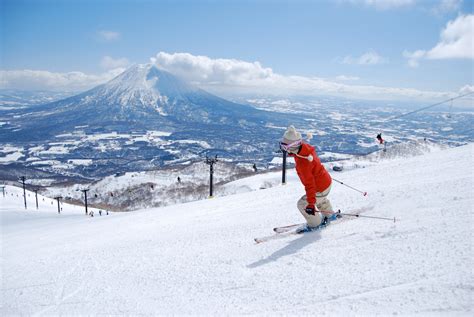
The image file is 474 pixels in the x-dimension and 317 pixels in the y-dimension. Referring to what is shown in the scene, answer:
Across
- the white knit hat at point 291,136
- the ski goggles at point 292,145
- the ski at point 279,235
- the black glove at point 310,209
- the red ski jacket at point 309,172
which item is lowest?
the ski at point 279,235

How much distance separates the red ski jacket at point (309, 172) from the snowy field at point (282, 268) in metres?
0.79

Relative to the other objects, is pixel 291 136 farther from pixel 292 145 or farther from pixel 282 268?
pixel 282 268

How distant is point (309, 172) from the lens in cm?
571

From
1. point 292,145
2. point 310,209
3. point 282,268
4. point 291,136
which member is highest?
point 291,136

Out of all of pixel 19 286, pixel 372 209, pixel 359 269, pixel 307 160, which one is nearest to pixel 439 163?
pixel 372 209

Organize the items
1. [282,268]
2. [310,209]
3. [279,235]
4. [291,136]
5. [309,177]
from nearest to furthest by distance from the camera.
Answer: [282,268] → [310,209] → [309,177] → [291,136] → [279,235]

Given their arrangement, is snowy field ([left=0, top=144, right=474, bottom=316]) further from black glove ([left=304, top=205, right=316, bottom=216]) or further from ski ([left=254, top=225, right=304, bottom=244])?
black glove ([left=304, top=205, right=316, bottom=216])

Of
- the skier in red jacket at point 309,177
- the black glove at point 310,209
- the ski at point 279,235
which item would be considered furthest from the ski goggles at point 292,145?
the ski at point 279,235

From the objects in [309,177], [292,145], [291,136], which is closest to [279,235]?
[309,177]

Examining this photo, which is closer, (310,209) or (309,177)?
(310,209)

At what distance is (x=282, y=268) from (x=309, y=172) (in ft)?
6.18

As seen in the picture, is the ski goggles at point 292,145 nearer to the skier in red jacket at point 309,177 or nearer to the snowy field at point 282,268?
the skier in red jacket at point 309,177

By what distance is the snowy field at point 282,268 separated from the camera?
3539 millimetres

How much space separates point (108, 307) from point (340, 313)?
320 centimetres
